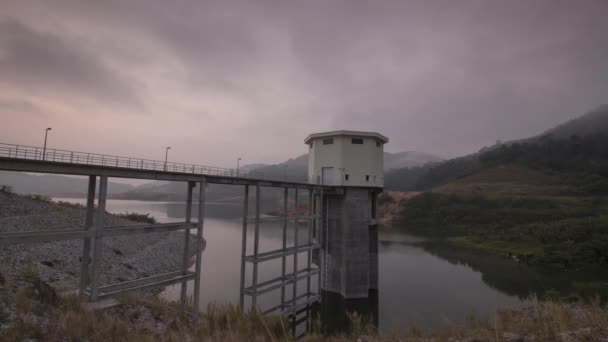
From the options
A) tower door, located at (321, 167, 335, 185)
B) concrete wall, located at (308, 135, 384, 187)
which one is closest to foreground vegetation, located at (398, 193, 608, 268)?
concrete wall, located at (308, 135, 384, 187)

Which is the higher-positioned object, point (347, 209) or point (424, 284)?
point (347, 209)

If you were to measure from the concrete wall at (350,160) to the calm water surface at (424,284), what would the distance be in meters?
8.85

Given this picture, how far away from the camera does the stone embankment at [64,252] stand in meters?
17.9

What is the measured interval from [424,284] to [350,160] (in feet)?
44.2

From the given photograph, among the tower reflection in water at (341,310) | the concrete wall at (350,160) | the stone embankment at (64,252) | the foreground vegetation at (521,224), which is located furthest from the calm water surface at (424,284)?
the concrete wall at (350,160)

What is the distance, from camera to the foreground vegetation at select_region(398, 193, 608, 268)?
35781 mm

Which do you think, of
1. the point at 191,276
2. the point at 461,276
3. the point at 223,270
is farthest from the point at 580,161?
the point at 191,276

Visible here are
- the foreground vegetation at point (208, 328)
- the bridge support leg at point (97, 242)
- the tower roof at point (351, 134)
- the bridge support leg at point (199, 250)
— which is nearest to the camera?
the foreground vegetation at point (208, 328)

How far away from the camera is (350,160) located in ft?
73.9

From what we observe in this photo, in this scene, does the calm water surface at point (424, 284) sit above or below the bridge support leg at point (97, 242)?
below

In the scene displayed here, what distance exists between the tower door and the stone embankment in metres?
16.4

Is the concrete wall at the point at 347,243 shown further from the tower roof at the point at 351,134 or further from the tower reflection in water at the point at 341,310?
the tower roof at the point at 351,134

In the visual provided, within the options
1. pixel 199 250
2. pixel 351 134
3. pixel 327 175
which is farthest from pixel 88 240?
pixel 351 134

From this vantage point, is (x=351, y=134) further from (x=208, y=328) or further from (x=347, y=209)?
(x=208, y=328)
